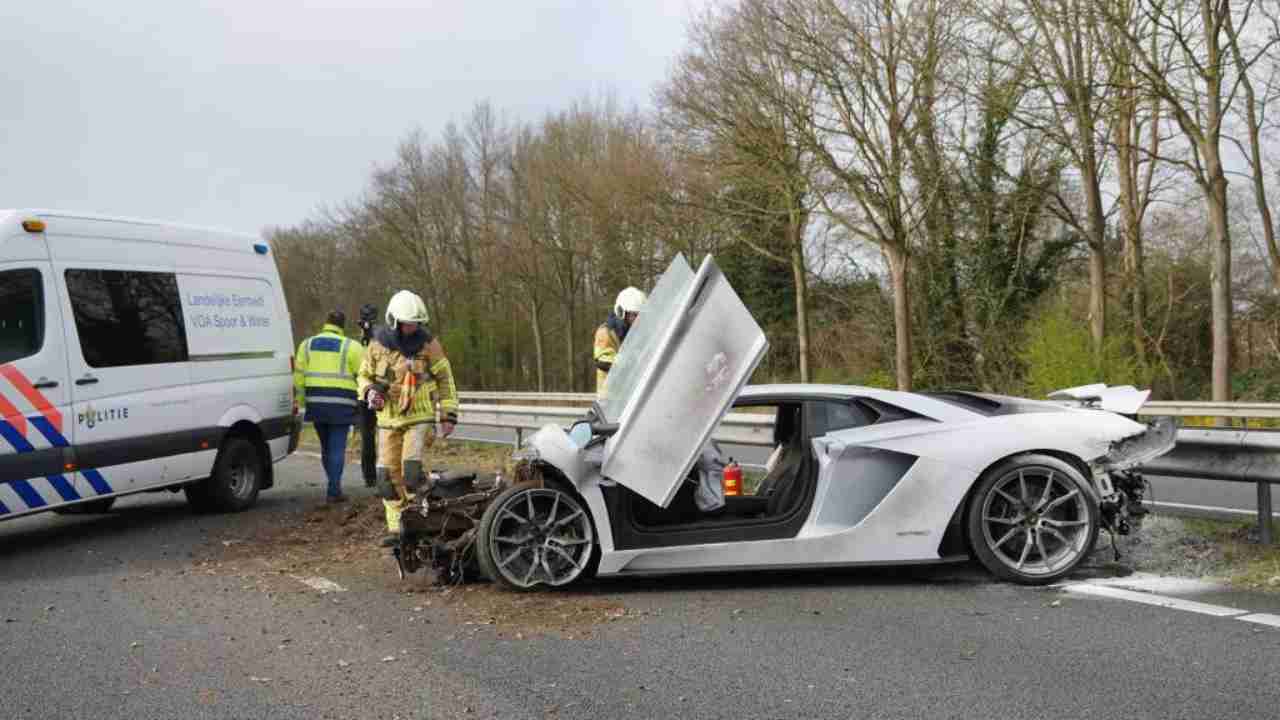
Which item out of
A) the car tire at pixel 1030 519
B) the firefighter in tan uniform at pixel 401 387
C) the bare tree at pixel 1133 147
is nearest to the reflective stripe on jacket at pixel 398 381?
the firefighter in tan uniform at pixel 401 387

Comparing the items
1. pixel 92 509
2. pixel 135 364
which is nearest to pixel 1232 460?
pixel 135 364

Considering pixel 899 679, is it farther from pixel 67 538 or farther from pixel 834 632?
pixel 67 538

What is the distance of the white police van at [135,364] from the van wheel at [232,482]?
1cm

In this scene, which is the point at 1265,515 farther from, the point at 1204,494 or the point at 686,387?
the point at 686,387

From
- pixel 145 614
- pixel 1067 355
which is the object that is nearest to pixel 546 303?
pixel 1067 355

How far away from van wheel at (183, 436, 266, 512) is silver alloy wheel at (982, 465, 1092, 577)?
6562mm

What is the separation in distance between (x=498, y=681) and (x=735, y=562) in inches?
70.8

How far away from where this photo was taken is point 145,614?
5.82 m

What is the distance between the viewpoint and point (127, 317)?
27.1 ft

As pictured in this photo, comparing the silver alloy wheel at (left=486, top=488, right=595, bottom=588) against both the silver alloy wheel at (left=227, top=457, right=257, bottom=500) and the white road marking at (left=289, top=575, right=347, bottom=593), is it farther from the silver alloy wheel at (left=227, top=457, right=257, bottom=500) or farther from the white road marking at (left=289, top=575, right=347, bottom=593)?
the silver alloy wheel at (left=227, top=457, right=257, bottom=500)

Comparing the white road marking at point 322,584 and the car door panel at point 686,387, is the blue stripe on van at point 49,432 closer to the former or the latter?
the white road marking at point 322,584

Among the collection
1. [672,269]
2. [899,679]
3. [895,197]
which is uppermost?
[895,197]

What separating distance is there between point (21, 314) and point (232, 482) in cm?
261

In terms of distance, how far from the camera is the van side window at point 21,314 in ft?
23.8
